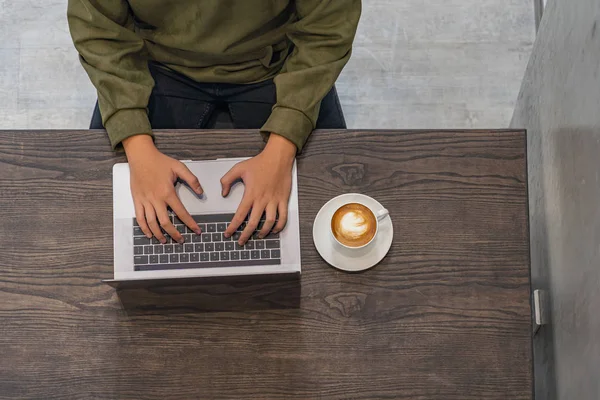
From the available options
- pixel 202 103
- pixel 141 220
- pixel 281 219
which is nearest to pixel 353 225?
pixel 281 219

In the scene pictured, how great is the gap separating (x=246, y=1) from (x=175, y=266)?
0.47 meters

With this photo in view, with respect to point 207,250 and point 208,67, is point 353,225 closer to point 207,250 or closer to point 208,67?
point 207,250

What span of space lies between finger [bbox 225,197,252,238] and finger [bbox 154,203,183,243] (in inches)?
3.1

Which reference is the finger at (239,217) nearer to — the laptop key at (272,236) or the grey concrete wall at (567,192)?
the laptop key at (272,236)

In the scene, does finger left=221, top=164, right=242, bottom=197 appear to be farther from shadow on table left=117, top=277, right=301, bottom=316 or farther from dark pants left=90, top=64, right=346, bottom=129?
dark pants left=90, top=64, right=346, bottom=129

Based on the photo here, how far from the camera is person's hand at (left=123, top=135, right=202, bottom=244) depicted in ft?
3.92

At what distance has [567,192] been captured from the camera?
1.28 m

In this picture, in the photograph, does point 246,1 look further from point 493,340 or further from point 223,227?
point 493,340

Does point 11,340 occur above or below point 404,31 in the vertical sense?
below

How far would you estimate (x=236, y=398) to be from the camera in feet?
3.87

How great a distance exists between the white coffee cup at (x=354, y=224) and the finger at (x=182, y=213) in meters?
0.22

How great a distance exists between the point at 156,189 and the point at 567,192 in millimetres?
702

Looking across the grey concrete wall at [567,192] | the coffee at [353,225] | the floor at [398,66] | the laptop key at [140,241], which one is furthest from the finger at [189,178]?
the floor at [398,66]

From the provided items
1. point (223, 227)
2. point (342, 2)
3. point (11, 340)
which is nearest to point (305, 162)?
point (223, 227)
